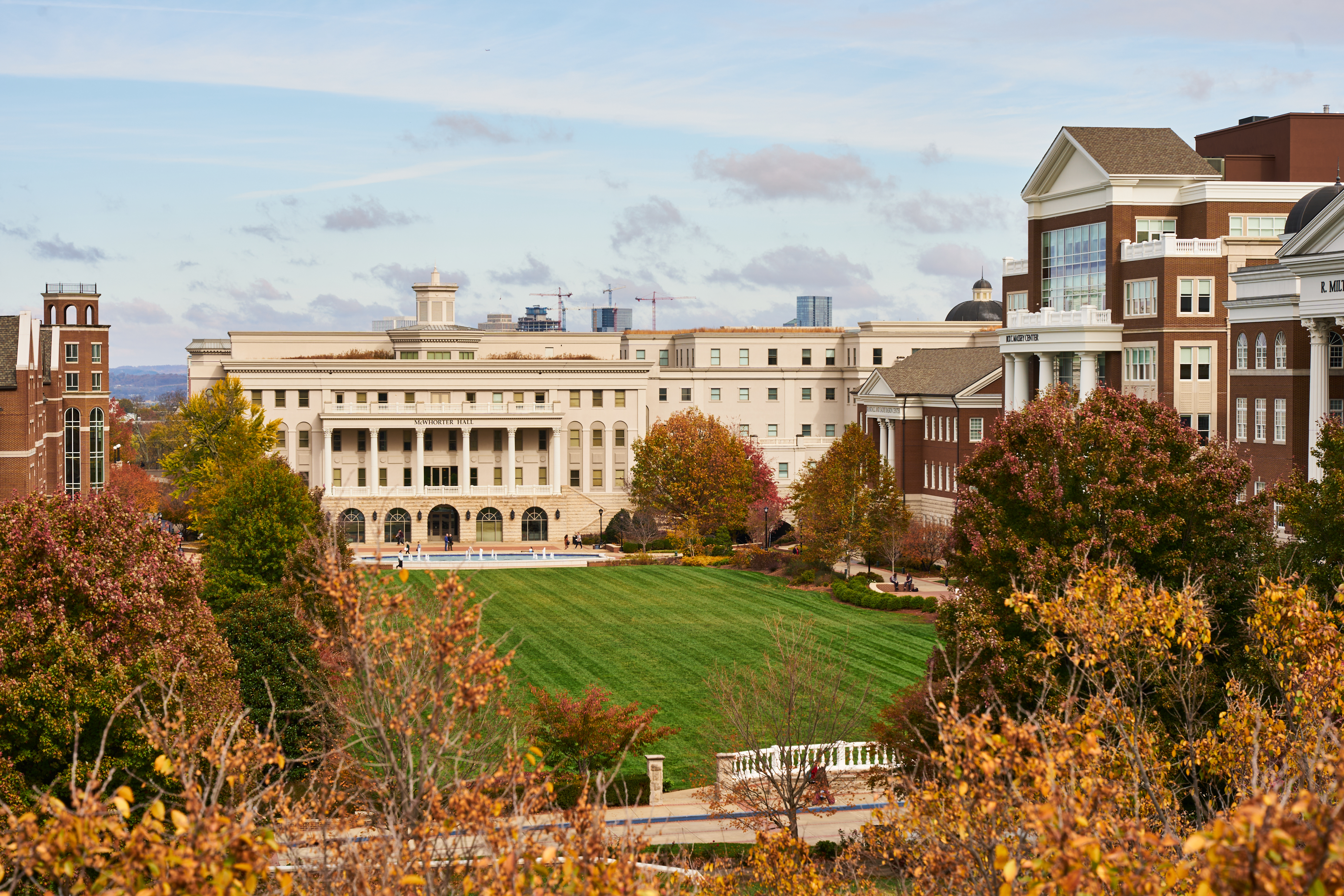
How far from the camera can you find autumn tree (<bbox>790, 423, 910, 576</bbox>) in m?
72.9

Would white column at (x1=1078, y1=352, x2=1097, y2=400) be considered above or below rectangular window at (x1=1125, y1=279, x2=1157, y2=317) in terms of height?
below

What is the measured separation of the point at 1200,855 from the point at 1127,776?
29.1 feet

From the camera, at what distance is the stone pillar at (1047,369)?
68188 millimetres

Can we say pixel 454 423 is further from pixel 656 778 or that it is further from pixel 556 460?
pixel 656 778

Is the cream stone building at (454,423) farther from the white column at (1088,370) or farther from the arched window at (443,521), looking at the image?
the white column at (1088,370)

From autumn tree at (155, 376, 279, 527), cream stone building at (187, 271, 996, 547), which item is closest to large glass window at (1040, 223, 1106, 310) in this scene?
cream stone building at (187, 271, 996, 547)

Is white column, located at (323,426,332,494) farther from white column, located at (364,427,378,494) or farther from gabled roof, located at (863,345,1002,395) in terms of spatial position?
gabled roof, located at (863,345,1002,395)

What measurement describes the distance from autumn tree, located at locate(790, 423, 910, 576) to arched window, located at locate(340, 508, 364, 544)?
34166mm

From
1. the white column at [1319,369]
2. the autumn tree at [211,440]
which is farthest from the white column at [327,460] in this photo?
the white column at [1319,369]

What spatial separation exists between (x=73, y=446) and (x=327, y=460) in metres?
18.0

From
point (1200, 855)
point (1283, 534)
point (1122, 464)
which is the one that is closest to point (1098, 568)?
point (1122, 464)

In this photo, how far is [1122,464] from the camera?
102ft

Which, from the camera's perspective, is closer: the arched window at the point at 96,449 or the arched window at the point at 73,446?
the arched window at the point at 73,446

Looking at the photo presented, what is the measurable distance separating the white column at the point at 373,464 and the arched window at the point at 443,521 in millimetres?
4400
